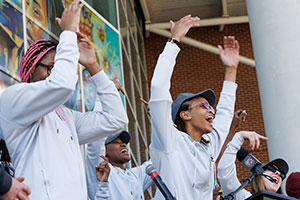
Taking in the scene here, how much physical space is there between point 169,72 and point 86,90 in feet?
14.2

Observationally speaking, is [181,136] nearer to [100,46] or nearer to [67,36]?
[67,36]

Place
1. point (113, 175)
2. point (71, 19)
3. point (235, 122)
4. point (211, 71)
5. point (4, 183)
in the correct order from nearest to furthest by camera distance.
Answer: point (4, 183) → point (71, 19) → point (235, 122) → point (113, 175) → point (211, 71)

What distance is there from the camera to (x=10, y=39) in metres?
6.02

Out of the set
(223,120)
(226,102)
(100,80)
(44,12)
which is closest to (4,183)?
(100,80)

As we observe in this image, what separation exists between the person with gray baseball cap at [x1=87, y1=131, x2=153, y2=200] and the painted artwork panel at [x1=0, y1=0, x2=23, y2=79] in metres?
1.34

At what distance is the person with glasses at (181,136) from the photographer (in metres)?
4.06

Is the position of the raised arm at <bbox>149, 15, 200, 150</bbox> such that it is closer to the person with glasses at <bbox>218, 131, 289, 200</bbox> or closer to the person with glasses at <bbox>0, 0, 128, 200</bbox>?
the person with glasses at <bbox>0, 0, 128, 200</bbox>

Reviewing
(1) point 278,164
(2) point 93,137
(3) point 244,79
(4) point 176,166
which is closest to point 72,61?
(2) point 93,137

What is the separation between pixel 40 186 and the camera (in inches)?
122

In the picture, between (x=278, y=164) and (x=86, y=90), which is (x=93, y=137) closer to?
(x=278, y=164)

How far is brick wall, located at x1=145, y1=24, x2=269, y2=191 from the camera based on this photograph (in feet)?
56.2

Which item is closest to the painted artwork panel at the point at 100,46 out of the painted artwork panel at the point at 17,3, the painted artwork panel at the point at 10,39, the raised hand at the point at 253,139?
the painted artwork panel at the point at 17,3

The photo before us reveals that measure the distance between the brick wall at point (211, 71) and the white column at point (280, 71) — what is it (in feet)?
33.2

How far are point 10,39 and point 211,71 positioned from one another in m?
12.0
